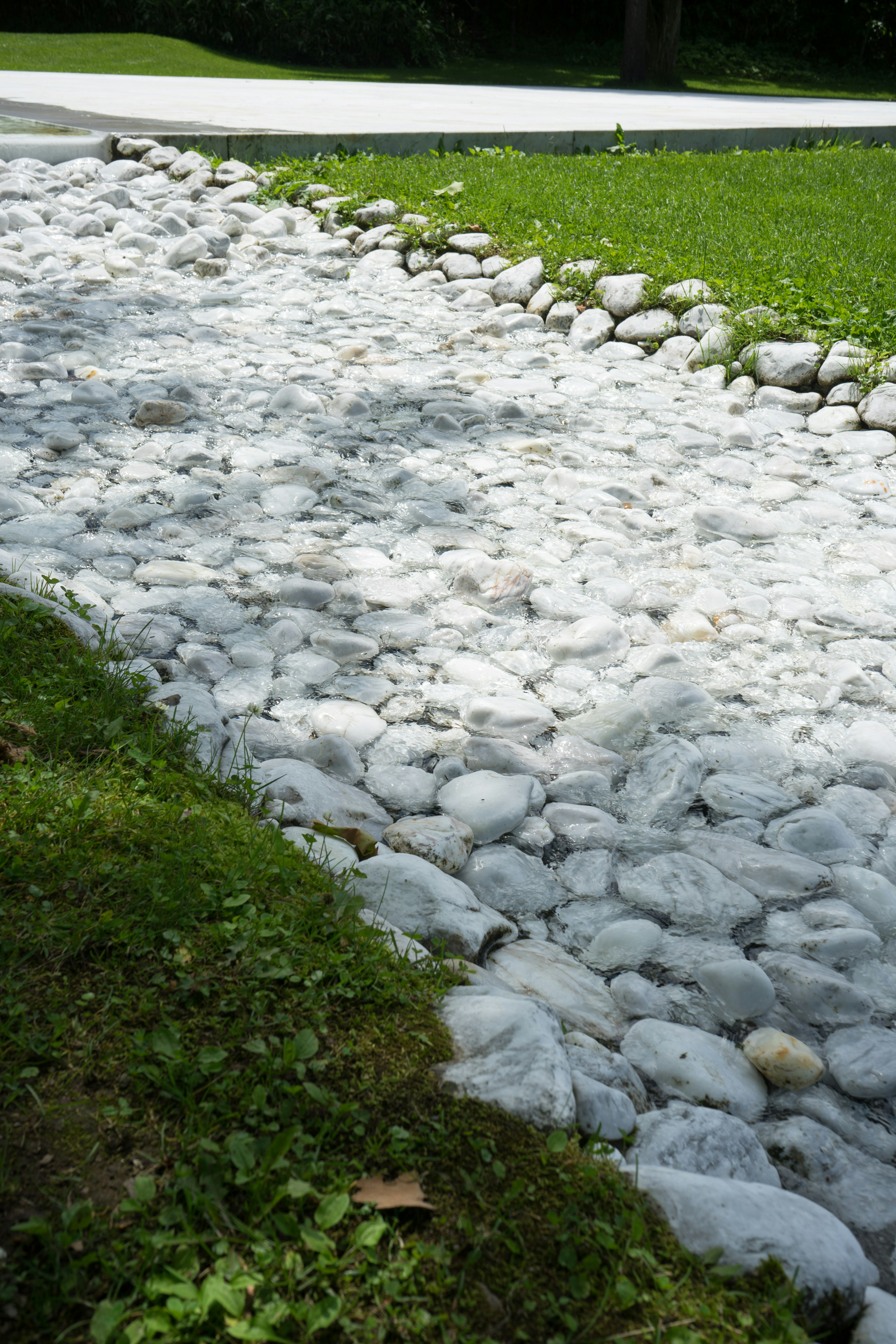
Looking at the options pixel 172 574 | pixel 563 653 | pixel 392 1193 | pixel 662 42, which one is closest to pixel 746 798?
pixel 563 653

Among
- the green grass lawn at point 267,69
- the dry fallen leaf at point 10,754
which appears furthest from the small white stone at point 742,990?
the green grass lawn at point 267,69

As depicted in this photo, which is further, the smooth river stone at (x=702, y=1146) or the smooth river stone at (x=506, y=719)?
the smooth river stone at (x=506, y=719)

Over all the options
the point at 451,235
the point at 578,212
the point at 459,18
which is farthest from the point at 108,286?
the point at 459,18

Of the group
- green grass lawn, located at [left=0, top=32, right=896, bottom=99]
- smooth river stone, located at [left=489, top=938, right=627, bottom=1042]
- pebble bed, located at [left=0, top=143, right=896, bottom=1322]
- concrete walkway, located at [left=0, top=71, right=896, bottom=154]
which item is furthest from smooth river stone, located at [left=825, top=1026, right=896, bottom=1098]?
green grass lawn, located at [left=0, top=32, right=896, bottom=99]

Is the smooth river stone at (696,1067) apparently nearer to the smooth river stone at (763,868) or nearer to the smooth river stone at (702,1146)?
the smooth river stone at (702,1146)

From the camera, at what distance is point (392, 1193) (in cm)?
100

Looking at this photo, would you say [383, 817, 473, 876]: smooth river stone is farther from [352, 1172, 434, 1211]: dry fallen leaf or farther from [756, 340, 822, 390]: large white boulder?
[756, 340, 822, 390]: large white boulder

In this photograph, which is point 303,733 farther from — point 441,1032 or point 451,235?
point 451,235

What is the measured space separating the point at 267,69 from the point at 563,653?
14201 millimetres

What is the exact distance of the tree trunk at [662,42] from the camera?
52.0ft

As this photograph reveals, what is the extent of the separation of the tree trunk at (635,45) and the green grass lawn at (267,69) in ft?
1.05

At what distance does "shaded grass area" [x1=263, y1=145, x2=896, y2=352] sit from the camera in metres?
4.34

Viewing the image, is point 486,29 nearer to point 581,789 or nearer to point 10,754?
point 581,789

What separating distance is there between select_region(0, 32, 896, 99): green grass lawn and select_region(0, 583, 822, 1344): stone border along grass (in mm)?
13154
